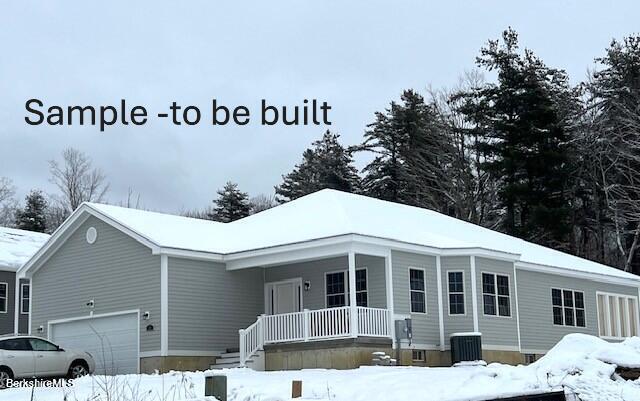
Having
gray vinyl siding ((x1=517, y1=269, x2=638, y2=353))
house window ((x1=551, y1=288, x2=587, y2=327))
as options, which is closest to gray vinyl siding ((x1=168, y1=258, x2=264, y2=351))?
gray vinyl siding ((x1=517, y1=269, x2=638, y2=353))

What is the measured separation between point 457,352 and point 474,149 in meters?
27.8

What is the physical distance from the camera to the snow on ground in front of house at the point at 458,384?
1264 centimetres

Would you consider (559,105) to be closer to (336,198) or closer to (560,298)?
(560,298)

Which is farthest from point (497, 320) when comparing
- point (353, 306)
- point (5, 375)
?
point (5, 375)

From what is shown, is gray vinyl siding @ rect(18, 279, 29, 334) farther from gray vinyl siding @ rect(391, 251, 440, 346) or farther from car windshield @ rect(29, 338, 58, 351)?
gray vinyl siding @ rect(391, 251, 440, 346)

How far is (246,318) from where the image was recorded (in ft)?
90.4

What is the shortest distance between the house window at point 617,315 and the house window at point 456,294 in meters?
8.75

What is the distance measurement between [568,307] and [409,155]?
23885mm

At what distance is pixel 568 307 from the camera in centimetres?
3212

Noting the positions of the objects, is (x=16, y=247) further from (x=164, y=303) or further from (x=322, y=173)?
(x=322, y=173)

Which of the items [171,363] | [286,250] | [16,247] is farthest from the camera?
[16,247]

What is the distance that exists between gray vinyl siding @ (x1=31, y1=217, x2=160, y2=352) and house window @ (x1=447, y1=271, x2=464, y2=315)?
28.4 ft

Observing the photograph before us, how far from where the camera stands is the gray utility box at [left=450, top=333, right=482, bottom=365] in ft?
84.5

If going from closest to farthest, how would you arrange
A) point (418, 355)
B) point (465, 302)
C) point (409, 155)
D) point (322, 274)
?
point (418, 355), point (465, 302), point (322, 274), point (409, 155)
